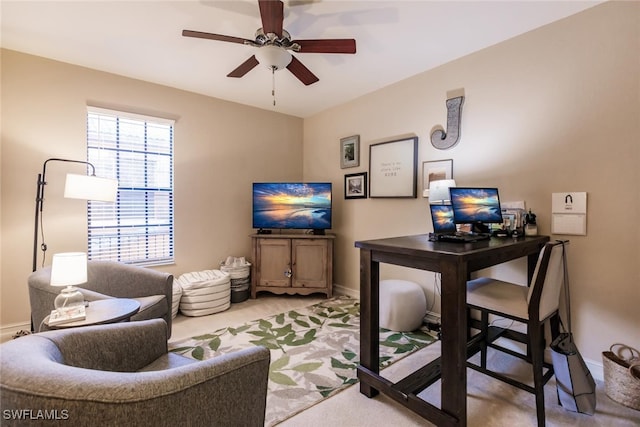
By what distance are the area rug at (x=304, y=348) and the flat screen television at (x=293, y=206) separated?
3.65 feet

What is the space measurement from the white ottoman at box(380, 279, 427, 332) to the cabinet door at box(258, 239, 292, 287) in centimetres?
137

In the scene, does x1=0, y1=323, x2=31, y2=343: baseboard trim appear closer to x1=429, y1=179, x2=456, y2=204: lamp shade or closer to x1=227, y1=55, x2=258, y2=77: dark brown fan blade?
x1=227, y1=55, x2=258, y2=77: dark brown fan blade

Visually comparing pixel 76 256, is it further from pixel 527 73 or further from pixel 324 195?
pixel 527 73

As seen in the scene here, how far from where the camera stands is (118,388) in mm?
768

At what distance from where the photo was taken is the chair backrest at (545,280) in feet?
5.16

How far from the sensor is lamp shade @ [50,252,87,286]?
6.08 feet

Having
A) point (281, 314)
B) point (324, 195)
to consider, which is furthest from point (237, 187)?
point (281, 314)

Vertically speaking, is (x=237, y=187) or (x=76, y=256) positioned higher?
(x=237, y=187)

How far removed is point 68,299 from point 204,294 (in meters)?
1.37

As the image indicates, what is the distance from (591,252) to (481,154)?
1.10 meters

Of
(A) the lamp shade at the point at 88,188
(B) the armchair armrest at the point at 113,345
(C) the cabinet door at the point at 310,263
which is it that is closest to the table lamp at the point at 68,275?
(A) the lamp shade at the point at 88,188

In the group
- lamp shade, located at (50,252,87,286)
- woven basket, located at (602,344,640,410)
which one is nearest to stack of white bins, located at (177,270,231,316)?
lamp shade, located at (50,252,87,286)

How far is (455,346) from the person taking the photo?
4.74 feet

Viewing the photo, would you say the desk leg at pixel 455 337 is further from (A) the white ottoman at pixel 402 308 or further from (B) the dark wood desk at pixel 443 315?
(A) the white ottoman at pixel 402 308
